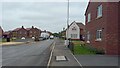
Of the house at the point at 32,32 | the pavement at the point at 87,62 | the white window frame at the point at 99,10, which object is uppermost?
the house at the point at 32,32

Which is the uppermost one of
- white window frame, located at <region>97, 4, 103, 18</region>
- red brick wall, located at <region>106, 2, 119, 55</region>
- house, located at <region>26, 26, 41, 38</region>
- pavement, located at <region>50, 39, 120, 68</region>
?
house, located at <region>26, 26, 41, 38</region>

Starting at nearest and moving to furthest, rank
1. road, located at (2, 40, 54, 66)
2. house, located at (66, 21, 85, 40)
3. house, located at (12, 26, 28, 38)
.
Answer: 1. road, located at (2, 40, 54, 66)
2. house, located at (66, 21, 85, 40)
3. house, located at (12, 26, 28, 38)

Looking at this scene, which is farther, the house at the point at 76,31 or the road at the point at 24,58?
the house at the point at 76,31

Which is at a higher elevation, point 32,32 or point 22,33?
point 32,32

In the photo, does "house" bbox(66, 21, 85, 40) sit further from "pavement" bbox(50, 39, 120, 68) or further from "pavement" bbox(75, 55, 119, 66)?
"pavement" bbox(75, 55, 119, 66)

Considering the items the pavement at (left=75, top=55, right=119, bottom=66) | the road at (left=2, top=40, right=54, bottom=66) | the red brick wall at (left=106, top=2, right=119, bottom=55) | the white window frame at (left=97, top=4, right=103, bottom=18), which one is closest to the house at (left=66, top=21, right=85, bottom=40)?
the white window frame at (left=97, top=4, right=103, bottom=18)

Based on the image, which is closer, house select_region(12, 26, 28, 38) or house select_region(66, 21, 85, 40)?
house select_region(66, 21, 85, 40)

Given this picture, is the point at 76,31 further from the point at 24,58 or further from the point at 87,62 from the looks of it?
the point at 87,62

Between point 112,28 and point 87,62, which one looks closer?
point 87,62

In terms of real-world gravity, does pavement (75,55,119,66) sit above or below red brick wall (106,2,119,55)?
below

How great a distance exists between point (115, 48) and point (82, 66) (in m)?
8.93

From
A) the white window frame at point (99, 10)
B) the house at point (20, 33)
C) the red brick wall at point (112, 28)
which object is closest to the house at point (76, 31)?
the white window frame at point (99, 10)

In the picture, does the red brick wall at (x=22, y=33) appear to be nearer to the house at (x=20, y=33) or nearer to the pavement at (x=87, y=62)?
the house at (x=20, y=33)

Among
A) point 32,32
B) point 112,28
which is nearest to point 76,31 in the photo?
point 112,28
